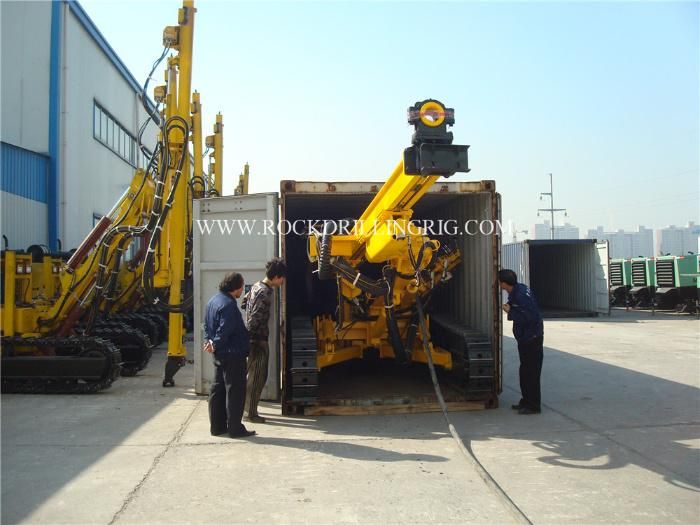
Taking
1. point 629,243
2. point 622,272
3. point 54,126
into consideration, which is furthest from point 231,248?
point 629,243

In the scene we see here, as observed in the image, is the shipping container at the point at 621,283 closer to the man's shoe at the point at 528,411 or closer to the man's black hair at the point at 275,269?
the man's shoe at the point at 528,411

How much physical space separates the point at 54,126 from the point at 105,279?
835 cm

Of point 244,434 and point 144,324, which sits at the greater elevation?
point 144,324

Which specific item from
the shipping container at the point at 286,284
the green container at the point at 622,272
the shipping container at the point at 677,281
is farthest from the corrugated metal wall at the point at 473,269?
the green container at the point at 622,272

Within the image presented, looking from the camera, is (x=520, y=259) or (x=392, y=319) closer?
(x=392, y=319)

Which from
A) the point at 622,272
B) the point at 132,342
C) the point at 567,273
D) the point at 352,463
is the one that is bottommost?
the point at 352,463

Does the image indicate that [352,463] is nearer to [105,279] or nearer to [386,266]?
[386,266]

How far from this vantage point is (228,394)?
570 centimetres

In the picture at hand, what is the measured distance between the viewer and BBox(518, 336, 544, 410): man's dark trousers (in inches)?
262

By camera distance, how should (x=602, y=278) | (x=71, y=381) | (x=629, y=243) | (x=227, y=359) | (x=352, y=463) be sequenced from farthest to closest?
(x=629, y=243) < (x=602, y=278) < (x=71, y=381) < (x=227, y=359) < (x=352, y=463)

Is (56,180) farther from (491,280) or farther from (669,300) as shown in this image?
(669,300)

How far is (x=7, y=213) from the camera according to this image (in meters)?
12.9

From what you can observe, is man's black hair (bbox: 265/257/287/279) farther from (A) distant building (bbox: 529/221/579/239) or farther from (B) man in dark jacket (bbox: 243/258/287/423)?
(A) distant building (bbox: 529/221/579/239)

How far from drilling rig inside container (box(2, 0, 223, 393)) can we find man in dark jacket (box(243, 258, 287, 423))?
2.40 meters
